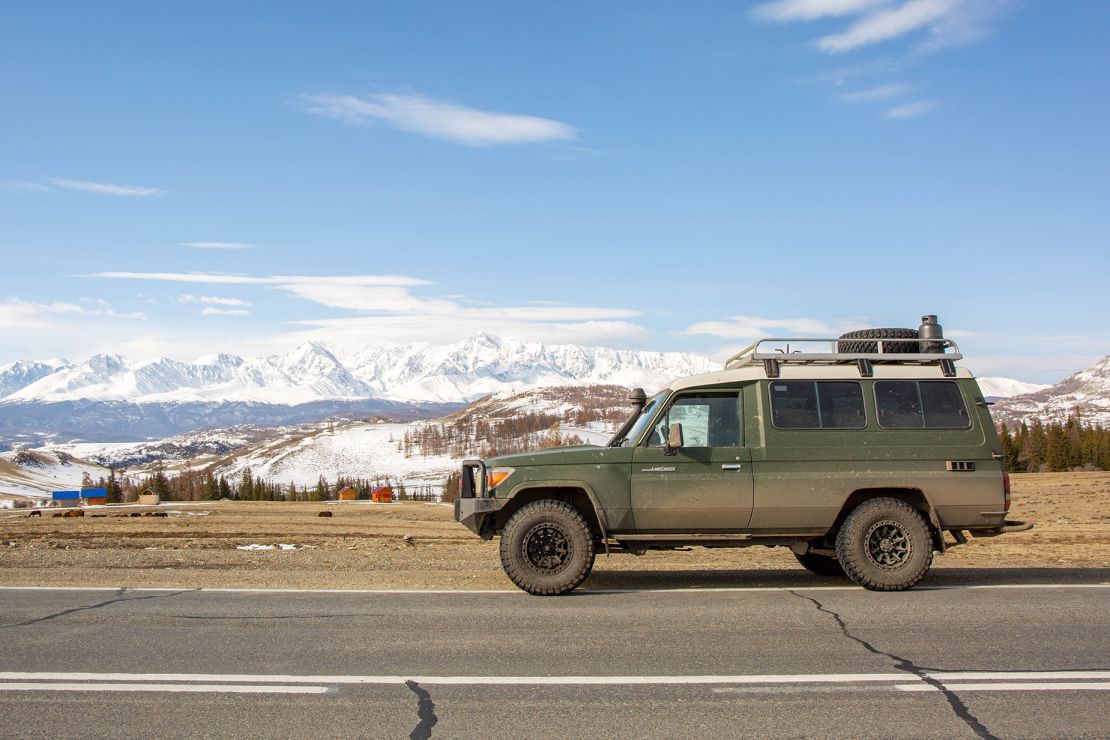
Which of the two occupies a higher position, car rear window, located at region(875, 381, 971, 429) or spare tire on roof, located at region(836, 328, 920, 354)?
spare tire on roof, located at region(836, 328, 920, 354)

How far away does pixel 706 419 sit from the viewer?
9867 millimetres

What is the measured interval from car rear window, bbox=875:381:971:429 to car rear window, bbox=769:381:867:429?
0.26m

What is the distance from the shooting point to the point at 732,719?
5199mm

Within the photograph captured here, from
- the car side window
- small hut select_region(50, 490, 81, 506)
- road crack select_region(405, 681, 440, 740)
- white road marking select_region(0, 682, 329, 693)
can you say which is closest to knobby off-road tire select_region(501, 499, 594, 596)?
the car side window

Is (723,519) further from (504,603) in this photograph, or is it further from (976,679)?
(976,679)

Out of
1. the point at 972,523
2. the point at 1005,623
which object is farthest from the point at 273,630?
the point at 972,523

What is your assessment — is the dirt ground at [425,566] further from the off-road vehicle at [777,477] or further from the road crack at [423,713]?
the road crack at [423,713]

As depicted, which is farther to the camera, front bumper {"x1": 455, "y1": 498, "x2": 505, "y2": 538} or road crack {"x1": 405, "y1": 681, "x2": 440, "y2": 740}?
front bumper {"x1": 455, "y1": 498, "x2": 505, "y2": 538}

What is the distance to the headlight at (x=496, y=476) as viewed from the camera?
9.55m

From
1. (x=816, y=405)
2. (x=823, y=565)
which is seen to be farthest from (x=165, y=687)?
(x=823, y=565)

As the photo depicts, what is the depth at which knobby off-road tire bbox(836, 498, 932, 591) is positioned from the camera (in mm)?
9445

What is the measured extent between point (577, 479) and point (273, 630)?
3.44 metres

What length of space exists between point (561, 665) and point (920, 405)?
218 inches

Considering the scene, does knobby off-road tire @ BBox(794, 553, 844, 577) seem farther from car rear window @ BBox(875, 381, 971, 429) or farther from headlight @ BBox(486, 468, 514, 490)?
headlight @ BBox(486, 468, 514, 490)
